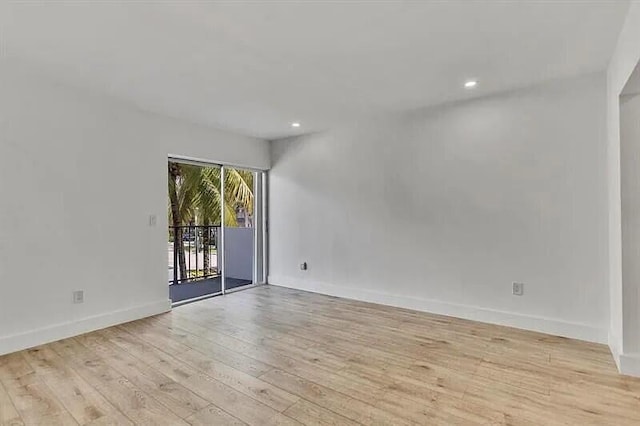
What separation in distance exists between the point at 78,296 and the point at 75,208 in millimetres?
905

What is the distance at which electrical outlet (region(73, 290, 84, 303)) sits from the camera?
3458mm

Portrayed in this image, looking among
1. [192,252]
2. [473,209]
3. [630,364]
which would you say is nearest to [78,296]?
[192,252]

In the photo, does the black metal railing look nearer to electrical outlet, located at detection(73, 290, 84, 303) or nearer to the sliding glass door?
the sliding glass door

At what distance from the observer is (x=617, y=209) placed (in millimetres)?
2676

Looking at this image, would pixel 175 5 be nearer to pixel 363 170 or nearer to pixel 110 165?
pixel 110 165

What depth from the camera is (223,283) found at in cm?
516

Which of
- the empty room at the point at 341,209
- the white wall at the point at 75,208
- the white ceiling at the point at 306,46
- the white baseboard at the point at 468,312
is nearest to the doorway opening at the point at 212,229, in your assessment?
the empty room at the point at 341,209

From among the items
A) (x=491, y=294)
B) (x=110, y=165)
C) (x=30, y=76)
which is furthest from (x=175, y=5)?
(x=491, y=294)

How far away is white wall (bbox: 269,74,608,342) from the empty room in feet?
0.08

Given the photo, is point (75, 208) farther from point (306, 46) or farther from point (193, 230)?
point (306, 46)

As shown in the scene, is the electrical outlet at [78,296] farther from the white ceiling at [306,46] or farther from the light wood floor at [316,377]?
the white ceiling at [306,46]

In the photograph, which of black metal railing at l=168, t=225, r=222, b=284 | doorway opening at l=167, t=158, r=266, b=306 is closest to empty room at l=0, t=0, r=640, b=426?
doorway opening at l=167, t=158, r=266, b=306

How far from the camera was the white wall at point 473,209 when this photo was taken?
127 inches

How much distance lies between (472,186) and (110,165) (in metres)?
4.05
